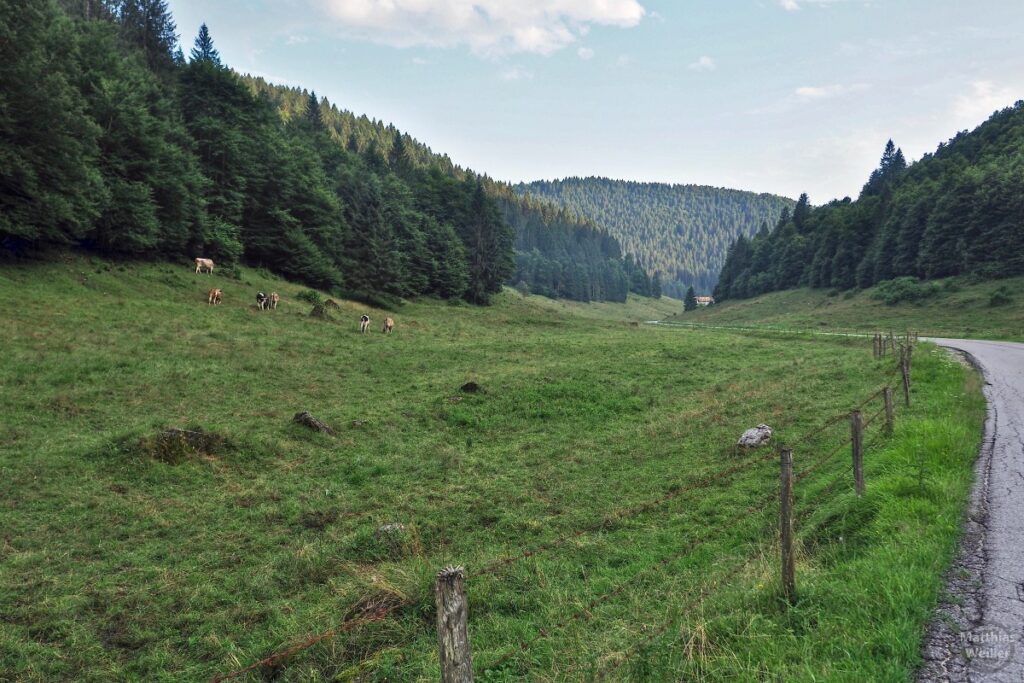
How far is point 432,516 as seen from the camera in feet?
37.7

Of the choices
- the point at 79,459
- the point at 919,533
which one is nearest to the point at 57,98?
the point at 79,459

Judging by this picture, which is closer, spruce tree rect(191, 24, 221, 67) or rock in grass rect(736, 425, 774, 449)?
rock in grass rect(736, 425, 774, 449)

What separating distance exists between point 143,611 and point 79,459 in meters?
7.48

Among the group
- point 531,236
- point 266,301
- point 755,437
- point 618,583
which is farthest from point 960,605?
point 531,236

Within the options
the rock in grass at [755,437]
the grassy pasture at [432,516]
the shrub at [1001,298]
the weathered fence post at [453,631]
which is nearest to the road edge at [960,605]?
the grassy pasture at [432,516]

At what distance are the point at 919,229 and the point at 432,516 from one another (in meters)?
95.6

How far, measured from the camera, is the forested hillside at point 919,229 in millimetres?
65562

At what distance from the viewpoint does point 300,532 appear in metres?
10.8

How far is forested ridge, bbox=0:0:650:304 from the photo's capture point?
2753cm

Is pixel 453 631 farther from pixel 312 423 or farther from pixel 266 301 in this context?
pixel 266 301

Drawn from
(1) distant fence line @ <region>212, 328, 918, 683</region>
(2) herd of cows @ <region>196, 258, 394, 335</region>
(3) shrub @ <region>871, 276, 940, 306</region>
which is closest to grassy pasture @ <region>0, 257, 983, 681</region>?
(1) distant fence line @ <region>212, 328, 918, 683</region>

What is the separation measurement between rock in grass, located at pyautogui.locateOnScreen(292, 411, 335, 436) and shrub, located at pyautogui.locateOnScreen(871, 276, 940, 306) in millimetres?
74923

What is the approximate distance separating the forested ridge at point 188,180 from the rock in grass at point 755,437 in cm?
3586

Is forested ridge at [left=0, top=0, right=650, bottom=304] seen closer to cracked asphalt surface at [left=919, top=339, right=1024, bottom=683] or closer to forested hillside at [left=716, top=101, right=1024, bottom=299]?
cracked asphalt surface at [left=919, top=339, right=1024, bottom=683]
